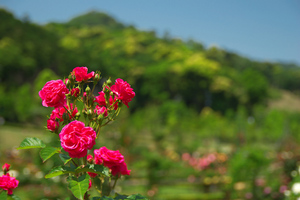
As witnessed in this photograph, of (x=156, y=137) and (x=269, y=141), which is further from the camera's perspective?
(x=269, y=141)

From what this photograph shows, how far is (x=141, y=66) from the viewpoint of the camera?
36719 millimetres

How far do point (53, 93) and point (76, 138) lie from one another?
0.20 meters

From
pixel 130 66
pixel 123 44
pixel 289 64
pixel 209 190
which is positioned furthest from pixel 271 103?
pixel 289 64

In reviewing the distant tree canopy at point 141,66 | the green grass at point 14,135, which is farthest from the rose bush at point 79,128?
the distant tree canopy at point 141,66

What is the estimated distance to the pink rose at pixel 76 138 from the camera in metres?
1.15

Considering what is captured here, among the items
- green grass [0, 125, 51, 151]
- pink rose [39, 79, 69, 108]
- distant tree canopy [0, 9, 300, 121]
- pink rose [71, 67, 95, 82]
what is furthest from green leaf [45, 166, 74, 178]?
distant tree canopy [0, 9, 300, 121]

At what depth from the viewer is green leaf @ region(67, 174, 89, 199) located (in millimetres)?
1130

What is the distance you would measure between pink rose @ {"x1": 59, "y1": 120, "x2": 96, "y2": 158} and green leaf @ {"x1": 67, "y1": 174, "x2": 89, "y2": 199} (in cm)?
9

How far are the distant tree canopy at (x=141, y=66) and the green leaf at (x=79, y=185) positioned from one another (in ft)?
58.2

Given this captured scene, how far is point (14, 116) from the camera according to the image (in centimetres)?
1959

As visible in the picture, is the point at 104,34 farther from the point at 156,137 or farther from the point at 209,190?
the point at 209,190

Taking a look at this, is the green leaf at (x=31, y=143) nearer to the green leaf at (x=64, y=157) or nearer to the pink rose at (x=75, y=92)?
the green leaf at (x=64, y=157)

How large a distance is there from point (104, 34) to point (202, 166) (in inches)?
1591

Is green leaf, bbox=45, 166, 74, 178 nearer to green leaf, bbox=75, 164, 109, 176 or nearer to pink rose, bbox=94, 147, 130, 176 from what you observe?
green leaf, bbox=75, 164, 109, 176
